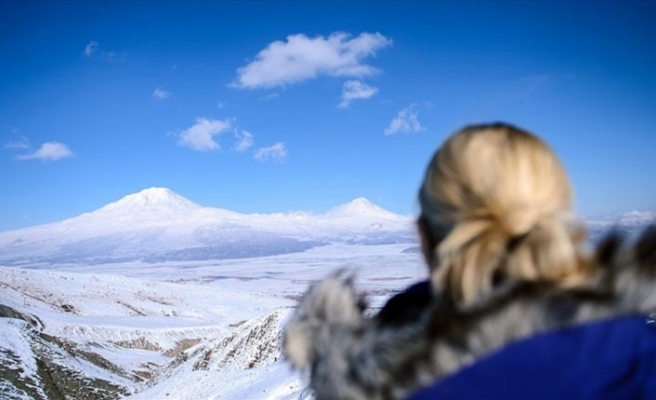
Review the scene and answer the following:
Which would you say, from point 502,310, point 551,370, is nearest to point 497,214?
point 502,310

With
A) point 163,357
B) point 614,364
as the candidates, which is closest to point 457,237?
point 614,364

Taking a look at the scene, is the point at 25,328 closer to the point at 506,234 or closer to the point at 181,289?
A: the point at 506,234

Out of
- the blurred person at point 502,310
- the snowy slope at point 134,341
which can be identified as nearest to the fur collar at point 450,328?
the blurred person at point 502,310

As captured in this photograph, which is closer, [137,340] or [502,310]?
[502,310]

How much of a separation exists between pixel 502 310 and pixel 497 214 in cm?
31

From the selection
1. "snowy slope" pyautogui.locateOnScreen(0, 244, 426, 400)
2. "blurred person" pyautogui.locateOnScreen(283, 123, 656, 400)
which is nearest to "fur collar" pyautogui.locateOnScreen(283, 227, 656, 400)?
"blurred person" pyautogui.locateOnScreen(283, 123, 656, 400)

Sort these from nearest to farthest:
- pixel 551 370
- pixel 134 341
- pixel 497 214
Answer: pixel 551 370, pixel 497 214, pixel 134 341

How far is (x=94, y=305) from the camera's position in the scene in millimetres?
60281

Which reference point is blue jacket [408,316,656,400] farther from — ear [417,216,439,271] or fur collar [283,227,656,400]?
ear [417,216,439,271]

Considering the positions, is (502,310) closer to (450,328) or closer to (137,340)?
(450,328)

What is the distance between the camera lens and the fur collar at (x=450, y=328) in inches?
54.6

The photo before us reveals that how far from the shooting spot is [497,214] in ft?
5.06

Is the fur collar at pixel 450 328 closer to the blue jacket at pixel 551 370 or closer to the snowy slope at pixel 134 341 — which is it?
the blue jacket at pixel 551 370

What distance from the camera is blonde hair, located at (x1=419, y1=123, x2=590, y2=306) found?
4.75ft
